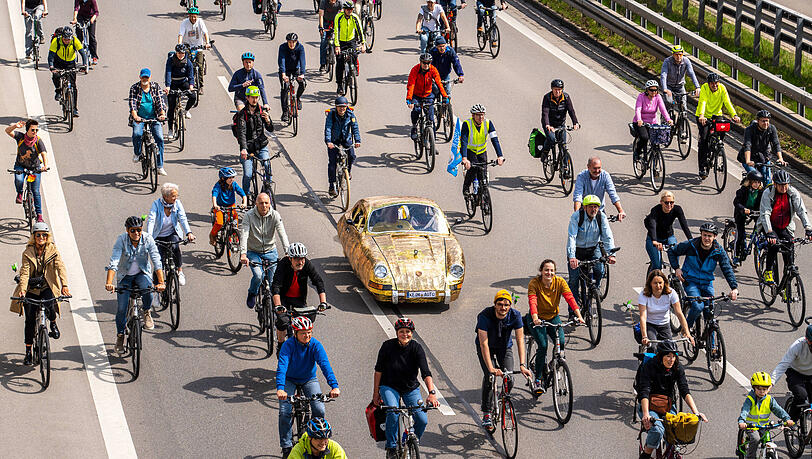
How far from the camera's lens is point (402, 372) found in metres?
14.9

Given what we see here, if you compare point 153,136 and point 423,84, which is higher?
→ point 423,84

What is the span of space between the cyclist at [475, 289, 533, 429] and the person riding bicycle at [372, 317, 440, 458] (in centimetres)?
127

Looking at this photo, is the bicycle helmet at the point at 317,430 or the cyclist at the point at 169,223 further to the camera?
the cyclist at the point at 169,223

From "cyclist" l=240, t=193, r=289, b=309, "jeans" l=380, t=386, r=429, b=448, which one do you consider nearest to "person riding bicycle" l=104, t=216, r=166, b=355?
"cyclist" l=240, t=193, r=289, b=309

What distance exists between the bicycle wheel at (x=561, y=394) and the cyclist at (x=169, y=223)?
5.91m

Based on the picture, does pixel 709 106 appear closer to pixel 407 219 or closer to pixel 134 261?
pixel 407 219

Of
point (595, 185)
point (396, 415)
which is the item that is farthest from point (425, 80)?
point (396, 415)

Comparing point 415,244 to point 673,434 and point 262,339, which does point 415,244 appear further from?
point 673,434

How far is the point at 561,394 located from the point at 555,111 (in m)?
9.51

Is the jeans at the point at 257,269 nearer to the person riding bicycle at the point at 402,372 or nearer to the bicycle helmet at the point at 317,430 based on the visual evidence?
the person riding bicycle at the point at 402,372

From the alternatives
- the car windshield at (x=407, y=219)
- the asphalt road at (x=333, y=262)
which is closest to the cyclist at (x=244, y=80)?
the asphalt road at (x=333, y=262)

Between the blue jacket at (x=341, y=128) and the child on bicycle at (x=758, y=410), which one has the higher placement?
the blue jacket at (x=341, y=128)

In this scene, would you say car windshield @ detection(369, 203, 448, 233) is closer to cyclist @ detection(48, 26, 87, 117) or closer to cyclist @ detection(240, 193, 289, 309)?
cyclist @ detection(240, 193, 289, 309)

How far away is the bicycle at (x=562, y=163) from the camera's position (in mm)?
25531
